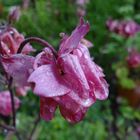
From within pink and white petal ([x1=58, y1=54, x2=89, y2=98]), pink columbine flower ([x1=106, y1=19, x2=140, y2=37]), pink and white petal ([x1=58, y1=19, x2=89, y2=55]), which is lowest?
pink columbine flower ([x1=106, y1=19, x2=140, y2=37])

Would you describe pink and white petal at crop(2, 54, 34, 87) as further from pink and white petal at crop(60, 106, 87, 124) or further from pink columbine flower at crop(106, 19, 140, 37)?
pink columbine flower at crop(106, 19, 140, 37)

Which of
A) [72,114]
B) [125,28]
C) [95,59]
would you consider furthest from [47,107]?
[95,59]

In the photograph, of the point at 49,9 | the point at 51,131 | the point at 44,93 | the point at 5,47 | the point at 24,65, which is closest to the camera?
the point at 44,93

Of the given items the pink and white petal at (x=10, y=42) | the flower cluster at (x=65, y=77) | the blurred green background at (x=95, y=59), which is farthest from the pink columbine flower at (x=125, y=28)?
the flower cluster at (x=65, y=77)

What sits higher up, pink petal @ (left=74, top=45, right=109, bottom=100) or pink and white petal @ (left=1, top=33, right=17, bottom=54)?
pink petal @ (left=74, top=45, right=109, bottom=100)

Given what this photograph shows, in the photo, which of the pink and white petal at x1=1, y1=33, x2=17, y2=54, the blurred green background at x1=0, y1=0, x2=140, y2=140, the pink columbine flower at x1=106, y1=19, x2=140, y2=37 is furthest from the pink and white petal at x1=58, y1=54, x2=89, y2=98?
the pink columbine flower at x1=106, y1=19, x2=140, y2=37

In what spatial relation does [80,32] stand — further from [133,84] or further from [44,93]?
[133,84]

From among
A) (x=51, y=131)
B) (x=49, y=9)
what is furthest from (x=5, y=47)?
(x=49, y=9)
